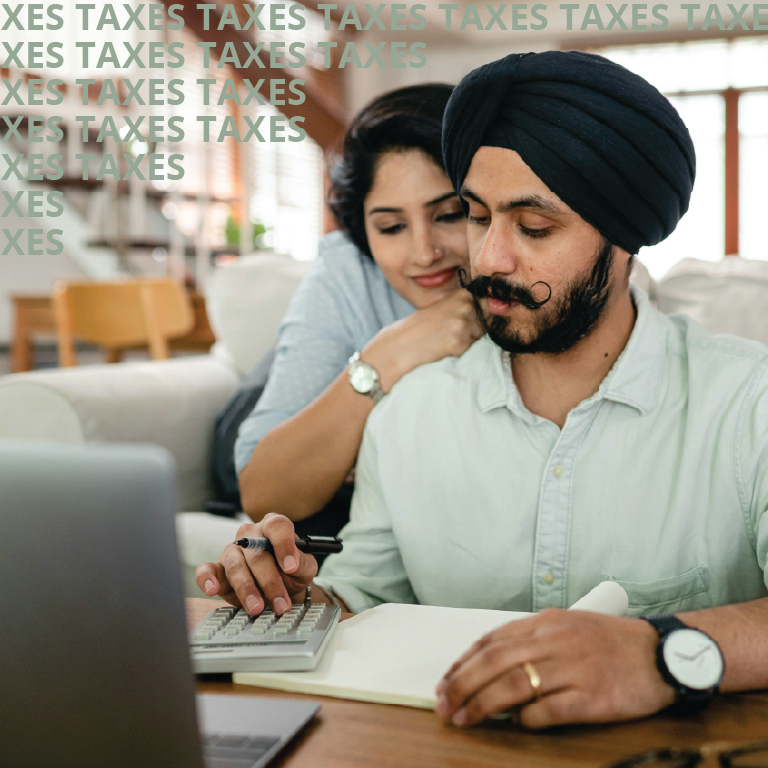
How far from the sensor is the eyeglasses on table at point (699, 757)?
1.73ft

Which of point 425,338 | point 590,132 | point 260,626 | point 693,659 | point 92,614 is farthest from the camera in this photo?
point 425,338

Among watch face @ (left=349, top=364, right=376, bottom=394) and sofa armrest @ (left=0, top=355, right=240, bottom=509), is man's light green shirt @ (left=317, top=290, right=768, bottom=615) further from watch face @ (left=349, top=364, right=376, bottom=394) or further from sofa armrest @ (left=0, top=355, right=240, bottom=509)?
sofa armrest @ (left=0, top=355, right=240, bottom=509)

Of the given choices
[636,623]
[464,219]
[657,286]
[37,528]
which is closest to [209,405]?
[464,219]

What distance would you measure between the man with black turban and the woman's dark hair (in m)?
0.36

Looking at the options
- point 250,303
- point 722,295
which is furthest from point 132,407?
point 722,295

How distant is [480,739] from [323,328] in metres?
1.10

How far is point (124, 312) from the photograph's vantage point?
12.1 feet

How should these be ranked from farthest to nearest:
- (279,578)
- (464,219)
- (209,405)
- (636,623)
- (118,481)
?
1. (209,405)
2. (464,219)
3. (279,578)
4. (636,623)
5. (118,481)

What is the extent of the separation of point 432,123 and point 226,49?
3.32 metres

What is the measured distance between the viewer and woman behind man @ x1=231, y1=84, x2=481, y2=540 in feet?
4.25

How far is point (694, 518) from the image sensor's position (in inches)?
38.5

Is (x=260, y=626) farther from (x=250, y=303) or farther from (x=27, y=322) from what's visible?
(x=27, y=322)

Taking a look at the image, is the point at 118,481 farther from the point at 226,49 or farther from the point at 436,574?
the point at 226,49

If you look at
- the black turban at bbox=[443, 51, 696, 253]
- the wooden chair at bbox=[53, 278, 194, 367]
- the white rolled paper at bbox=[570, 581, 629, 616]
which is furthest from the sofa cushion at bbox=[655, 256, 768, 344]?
the wooden chair at bbox=[53, 278, 194, 367]
